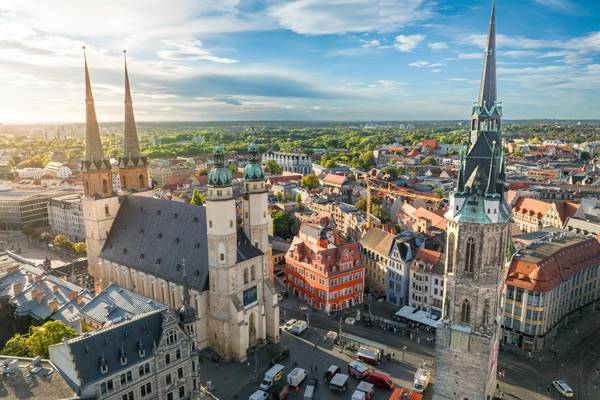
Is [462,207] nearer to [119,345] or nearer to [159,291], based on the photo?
[119,345]

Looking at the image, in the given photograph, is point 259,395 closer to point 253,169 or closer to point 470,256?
point 470,256

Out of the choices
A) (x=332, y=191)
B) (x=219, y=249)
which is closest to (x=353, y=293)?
(x=219, y=249)

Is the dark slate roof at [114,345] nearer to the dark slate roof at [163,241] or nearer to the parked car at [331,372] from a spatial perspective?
the dark slate roof at [163,241]

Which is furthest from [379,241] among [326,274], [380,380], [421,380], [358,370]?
[421,380]

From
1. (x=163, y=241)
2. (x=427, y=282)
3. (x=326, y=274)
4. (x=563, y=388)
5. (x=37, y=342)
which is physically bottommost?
(x=563, y=388)

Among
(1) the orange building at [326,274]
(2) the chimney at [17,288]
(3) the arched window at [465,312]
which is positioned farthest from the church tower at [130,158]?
(3) the arched window at [465,312]

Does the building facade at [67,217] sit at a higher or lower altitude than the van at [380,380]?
higher
